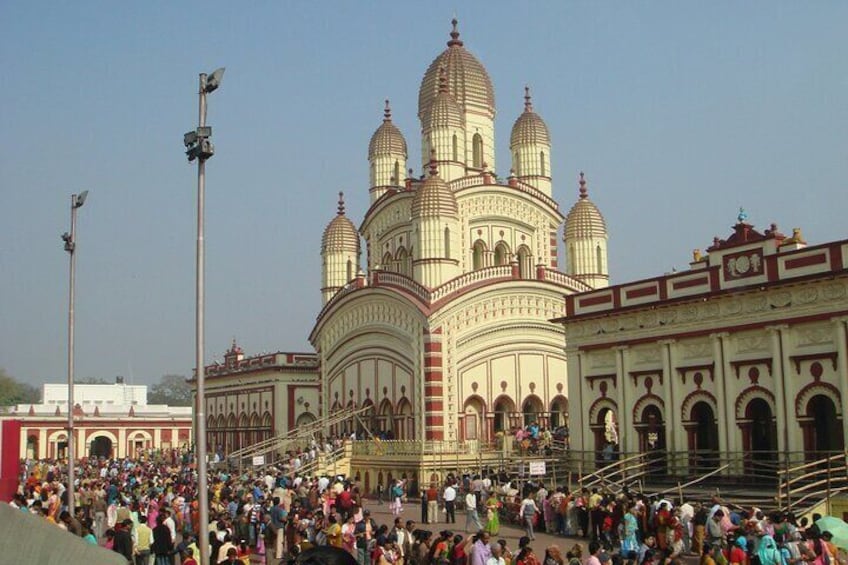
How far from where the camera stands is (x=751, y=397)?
2891cm

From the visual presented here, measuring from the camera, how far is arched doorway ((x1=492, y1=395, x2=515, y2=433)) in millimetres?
43688

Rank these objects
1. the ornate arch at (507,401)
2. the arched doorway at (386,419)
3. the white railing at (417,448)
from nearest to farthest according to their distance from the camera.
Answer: the white railing at (417,448) → the ornate arch at (507,401) → the arched doorway at (386,419)

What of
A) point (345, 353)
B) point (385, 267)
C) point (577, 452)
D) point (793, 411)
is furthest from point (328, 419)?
point (793, 411)

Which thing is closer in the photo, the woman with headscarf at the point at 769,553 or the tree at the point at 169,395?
the woman with headscarf at the point at 769,553

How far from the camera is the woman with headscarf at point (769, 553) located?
51.1 ft

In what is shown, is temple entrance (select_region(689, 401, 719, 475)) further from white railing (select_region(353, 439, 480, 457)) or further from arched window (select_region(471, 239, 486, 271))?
arched window (select_region(471, 239, 486, 271))

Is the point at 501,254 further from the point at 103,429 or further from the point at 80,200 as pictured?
the point at 103,429

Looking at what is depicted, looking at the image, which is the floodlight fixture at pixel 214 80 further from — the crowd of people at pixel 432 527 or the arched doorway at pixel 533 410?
the arched doorway at pixel 533 410

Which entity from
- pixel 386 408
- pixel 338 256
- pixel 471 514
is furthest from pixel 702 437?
pixel 338 256

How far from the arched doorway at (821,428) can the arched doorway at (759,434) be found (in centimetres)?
111

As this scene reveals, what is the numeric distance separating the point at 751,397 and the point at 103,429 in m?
63.4

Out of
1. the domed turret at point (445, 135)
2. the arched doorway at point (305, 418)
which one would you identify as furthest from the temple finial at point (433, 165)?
the arched doorway at point (305, 418)

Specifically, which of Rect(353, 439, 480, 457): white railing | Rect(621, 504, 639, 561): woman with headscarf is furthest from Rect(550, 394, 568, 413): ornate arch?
Rect(621, 504, 639, 561): woman with headscarf

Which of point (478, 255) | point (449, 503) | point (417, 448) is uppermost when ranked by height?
point (478, 255)
